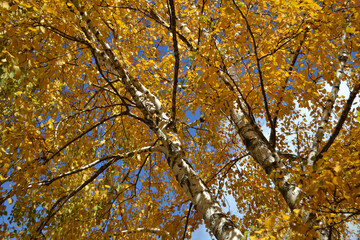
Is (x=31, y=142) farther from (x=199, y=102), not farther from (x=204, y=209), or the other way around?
(x=199, y=102)

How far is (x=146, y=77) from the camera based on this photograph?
5.04 metres

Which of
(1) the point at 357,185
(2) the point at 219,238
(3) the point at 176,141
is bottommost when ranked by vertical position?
(1) the point at 357,185

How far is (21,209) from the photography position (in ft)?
10.2

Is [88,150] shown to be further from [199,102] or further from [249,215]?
[249,215]

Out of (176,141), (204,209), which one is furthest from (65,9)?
(204,209)

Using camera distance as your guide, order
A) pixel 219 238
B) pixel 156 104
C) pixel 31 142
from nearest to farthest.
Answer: pixel 219 238, pixel 31 142, pixel 156 104

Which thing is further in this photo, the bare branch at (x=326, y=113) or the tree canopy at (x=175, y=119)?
the bare branch at (x=326, y=113)

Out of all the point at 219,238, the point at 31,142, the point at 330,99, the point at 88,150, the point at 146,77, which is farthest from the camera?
the point at 146,77

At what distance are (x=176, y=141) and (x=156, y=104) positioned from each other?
662mm

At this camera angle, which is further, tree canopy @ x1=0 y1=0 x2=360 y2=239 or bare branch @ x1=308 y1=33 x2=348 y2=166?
bare branch @ x1=308 y1=33 x2=348 y2=166

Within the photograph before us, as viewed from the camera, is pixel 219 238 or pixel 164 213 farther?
pixel 164 213

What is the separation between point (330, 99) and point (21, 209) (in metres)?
4.38

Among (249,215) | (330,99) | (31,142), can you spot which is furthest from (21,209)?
(249,215)

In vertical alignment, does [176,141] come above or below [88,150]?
below
